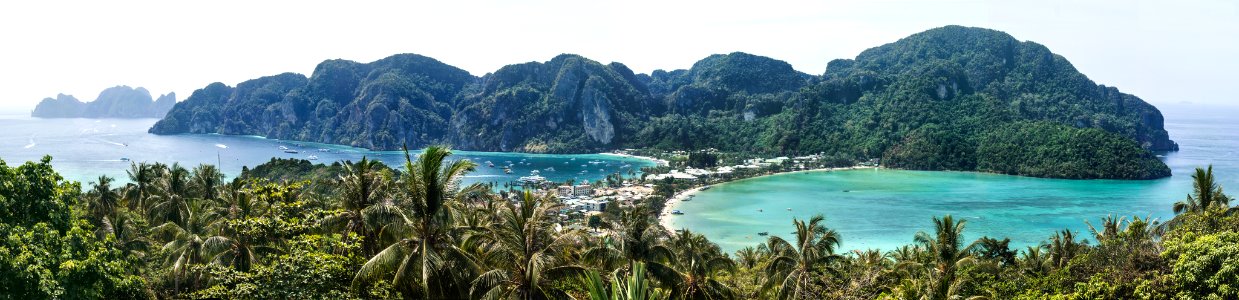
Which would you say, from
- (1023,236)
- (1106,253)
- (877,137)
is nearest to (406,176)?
(1106,253)

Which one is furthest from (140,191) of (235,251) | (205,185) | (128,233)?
(235,251)

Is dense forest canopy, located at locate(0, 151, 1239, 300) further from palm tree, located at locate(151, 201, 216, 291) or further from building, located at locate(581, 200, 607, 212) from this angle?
building, located at locate(581, 200, 607, 212)

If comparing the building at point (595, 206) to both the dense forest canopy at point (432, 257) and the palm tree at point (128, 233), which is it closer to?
the palm tree at point (128, 233)

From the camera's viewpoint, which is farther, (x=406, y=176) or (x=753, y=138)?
(x=753, y=138)

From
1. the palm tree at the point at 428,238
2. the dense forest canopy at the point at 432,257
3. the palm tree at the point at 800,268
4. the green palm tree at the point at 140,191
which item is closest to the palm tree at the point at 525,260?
the dense forest canopy at the point at 432,257

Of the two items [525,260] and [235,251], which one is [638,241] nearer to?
[525,260]

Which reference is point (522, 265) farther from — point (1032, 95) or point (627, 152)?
point (1032, 95)

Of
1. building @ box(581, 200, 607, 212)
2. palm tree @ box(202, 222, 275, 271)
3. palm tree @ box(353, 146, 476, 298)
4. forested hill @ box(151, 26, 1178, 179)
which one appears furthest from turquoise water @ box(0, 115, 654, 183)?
palm tree @ box(353, 146, 476, 298)
